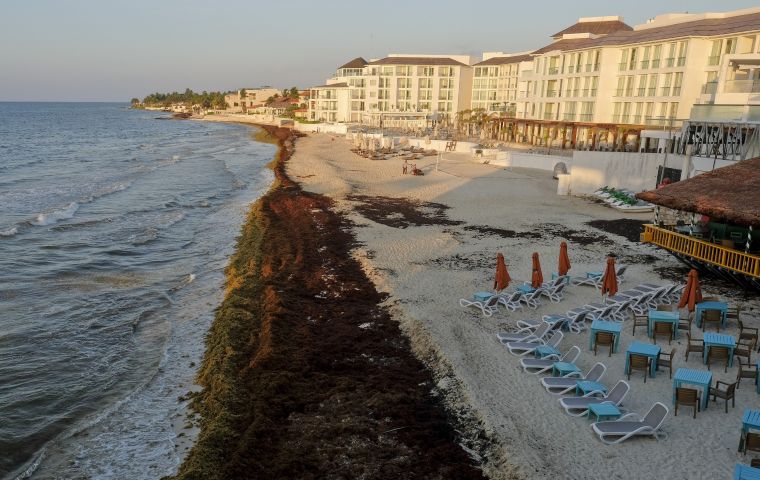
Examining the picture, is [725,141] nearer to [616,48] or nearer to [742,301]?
[742,301]

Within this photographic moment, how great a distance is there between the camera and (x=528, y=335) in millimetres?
13438

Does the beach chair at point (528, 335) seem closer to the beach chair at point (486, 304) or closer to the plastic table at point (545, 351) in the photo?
the plastic table at point (545, 351)

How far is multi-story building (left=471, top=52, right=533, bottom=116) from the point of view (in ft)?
277

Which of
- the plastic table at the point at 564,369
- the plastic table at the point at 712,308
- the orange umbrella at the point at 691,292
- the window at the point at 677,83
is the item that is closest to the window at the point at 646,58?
the window at the point at 677,83

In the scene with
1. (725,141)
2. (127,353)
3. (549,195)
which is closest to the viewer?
(127,353)

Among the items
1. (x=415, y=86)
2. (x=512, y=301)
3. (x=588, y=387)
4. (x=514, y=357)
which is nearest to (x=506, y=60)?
(x=415, y=86)

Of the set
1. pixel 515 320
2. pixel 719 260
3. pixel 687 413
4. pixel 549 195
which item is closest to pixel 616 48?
pixel 549 195

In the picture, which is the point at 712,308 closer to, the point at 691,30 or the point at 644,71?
the point at 691,30

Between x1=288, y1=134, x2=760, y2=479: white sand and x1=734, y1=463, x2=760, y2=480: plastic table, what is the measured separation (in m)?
0.75

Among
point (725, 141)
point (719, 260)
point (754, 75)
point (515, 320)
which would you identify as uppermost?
point (754, 75)

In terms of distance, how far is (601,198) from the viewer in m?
31.4

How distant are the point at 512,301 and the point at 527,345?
10.4 ft

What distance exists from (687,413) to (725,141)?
18.8m

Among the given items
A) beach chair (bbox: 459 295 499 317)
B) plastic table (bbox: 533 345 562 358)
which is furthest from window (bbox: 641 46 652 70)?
plastic table (bbox: 533 345 562 358)
